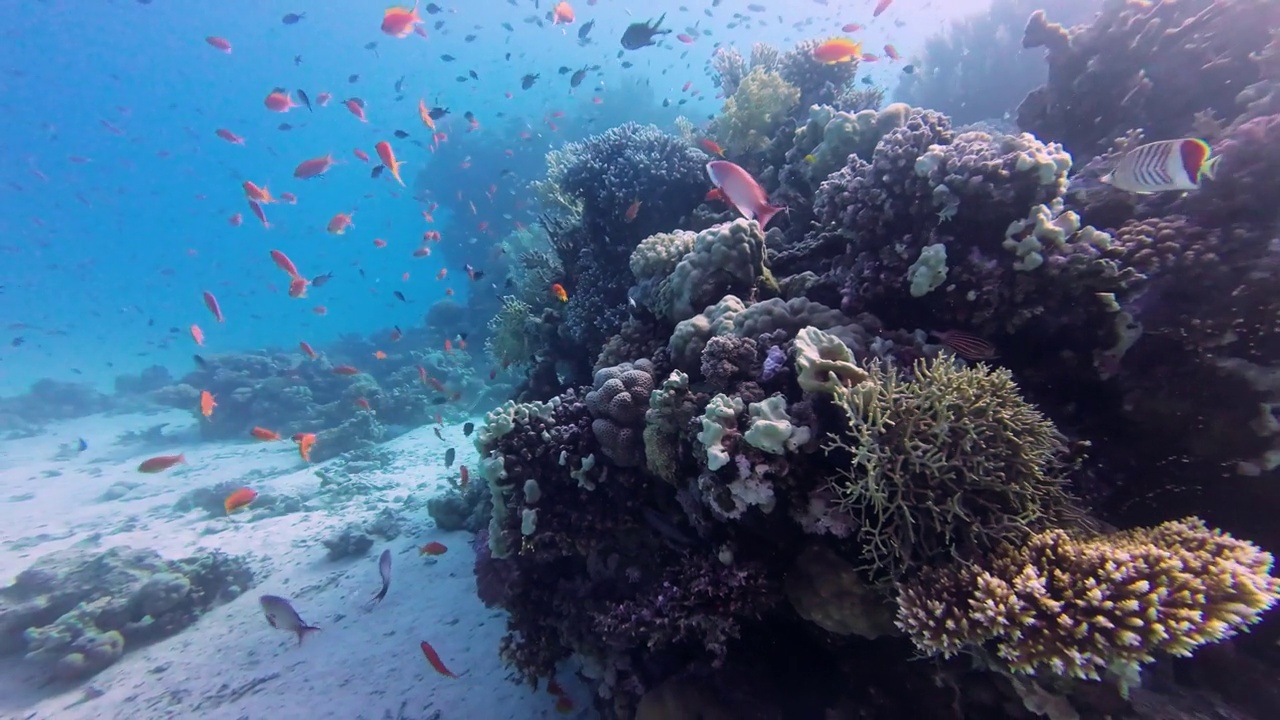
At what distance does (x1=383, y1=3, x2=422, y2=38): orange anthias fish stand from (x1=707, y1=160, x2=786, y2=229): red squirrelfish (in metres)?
8.33

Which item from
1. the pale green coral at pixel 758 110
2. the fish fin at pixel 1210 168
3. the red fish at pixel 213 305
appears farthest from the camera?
the red fish at pixel 213 305

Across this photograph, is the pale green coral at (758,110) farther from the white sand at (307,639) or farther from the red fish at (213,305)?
the red fish at (213,305)

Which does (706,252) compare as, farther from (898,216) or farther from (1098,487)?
(1098,487)

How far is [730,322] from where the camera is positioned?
160 inches

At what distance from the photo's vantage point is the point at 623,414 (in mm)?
4211

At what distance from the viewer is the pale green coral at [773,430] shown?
2996 mm

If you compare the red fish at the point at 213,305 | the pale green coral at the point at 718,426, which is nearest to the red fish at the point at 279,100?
the red fish at the point at 213,305

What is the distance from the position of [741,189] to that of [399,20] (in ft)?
29.1

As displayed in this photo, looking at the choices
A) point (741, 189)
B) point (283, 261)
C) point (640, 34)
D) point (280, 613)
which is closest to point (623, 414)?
point (741, 189)

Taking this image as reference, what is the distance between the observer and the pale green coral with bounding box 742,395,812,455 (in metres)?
3.00

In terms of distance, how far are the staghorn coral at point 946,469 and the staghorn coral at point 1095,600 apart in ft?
0.56

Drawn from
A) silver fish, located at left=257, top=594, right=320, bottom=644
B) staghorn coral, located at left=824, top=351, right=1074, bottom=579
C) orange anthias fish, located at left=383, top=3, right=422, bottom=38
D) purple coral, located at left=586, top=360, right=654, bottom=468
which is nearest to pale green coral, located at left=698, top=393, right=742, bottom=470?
staghorn coral, located at left=824, top=351, right=1074, bottom=579

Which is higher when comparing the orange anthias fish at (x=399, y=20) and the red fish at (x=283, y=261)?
the orange anthias fish at (x=399, y=20)

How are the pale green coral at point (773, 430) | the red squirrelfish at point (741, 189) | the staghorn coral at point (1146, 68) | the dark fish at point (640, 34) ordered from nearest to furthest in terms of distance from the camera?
the pale green coral at point (773, 430), the red squirrelfish at point (741, 189), the staghorn coral at point (1146, 68), the dark fish at point (640, 34)
